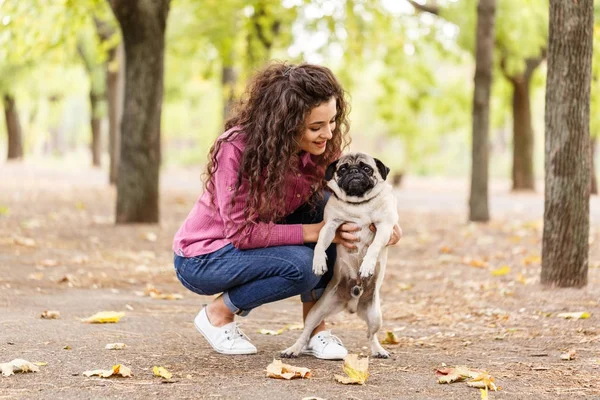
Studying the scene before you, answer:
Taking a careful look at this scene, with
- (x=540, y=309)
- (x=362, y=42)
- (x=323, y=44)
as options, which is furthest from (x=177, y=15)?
(x=540, y=309)

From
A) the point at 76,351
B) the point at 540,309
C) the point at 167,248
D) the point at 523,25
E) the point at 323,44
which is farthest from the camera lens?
the point at 323,44

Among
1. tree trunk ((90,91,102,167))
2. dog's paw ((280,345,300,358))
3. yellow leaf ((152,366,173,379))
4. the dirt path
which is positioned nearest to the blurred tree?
the dirt path

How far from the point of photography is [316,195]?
5.34 m

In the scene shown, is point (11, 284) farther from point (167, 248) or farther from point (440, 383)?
point (440, 383)

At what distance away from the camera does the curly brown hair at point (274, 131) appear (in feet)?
16.2

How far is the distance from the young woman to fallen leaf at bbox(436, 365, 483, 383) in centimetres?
75

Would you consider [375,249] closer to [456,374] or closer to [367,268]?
[367,268]

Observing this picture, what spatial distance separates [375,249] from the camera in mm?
4953

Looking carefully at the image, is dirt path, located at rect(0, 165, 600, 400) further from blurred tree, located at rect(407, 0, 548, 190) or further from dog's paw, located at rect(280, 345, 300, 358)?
blurred tree, located at rect(407, 0, 548, 190)

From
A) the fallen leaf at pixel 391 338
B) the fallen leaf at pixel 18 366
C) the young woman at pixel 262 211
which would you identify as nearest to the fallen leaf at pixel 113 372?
the fallen leaf at pixel 18 366

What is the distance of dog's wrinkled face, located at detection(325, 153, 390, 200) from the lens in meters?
4.94

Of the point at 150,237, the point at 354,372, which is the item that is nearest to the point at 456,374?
the point at 354,372

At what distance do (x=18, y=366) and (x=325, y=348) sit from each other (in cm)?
181

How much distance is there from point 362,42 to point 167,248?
31.2ft
